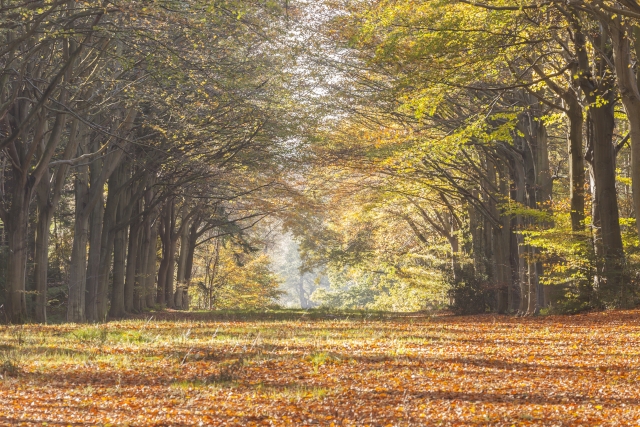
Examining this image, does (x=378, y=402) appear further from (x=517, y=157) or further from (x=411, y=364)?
(x=517, y=157)

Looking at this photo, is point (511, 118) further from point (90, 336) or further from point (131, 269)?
point (131, 269)

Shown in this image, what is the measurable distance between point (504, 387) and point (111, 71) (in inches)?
520

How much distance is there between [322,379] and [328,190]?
69.1 feet

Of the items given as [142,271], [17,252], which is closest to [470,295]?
[142,271]

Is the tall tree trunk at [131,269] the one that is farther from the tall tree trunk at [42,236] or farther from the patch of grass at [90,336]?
the patch of grass at [90,336]

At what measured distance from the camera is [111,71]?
14.7 meters

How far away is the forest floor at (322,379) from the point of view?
4527mm

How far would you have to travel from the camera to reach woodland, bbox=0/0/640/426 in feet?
17.9

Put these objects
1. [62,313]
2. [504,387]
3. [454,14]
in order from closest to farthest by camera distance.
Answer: [504,387], [454,14], [62,313]

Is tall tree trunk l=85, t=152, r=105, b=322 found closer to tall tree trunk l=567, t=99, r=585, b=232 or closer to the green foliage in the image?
the green foliage

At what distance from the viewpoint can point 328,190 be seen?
26797 millimetres

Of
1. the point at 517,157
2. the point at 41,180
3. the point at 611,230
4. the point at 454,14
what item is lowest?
the point at 611,230

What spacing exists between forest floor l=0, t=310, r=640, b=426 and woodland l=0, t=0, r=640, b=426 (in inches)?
1.8

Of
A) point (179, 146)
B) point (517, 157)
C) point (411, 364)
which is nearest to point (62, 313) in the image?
point (179, 146)
